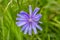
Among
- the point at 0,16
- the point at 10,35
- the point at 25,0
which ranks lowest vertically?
the point at 10,35

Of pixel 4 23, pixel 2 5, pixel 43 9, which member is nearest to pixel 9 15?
pixel 4 23

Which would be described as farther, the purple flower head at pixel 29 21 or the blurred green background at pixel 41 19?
the blurred green background at pixel 41 19

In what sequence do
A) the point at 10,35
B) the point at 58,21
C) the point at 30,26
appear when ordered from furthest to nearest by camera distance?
the point at 58,21 → the point at 10,35 → the point at 30,26

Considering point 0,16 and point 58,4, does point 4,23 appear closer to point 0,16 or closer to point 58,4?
point 0,16

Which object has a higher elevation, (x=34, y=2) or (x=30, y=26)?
(x=34, y=2)

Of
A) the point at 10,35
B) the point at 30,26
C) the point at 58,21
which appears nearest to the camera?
the point at 30,26

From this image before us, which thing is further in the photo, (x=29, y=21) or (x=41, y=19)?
(x=41, y=19)

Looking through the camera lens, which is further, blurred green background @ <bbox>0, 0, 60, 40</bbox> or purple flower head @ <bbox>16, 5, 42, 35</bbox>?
blurred green background @ <bbox>0, 0, 60, 40</bbox>

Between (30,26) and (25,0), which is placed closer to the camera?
(30,26)
